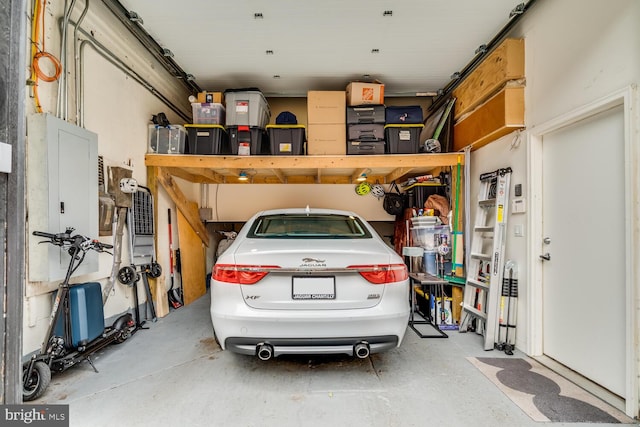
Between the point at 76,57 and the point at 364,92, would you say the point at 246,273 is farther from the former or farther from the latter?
the point at 364,92

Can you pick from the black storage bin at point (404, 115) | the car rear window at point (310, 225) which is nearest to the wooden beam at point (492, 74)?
the black storage bin at point (404, 115)

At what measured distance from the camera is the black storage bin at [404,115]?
13.0 feet

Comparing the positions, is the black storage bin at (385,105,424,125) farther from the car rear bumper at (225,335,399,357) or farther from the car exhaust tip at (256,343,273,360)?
the car exhaust tip at (256,343,273,360)

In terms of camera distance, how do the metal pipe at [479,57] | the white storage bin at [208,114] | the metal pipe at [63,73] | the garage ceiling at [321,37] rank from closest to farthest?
the metal pipe at [63,73] < the garage ceiling at [321,37] < the metal pipe at [479,57] < the white storage bin at [208,114]

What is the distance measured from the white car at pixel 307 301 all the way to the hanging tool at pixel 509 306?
1508 millimetres

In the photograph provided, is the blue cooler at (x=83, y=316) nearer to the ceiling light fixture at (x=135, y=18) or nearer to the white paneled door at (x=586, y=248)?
the ceiling light fixture at (x=135, y=18)

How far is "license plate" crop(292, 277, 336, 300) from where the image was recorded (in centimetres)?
197

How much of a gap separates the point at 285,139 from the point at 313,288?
2501 millimetres

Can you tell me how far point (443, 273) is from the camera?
3814 mm

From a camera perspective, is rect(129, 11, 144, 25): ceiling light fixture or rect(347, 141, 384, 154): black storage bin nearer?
rect(129, 11, 144, 25): ceiling light fixture

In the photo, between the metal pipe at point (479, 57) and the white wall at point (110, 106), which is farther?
the metal pipe at point (479, 57)

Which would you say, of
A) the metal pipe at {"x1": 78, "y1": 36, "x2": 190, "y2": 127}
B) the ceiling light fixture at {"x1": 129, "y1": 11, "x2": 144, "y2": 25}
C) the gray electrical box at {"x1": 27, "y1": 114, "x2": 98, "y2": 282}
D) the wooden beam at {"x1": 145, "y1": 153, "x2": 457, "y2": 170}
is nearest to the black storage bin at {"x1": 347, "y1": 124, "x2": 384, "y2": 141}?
the wooden beam at {"x1": 145, "y1": 153, "x2": 457, "y2": 170}

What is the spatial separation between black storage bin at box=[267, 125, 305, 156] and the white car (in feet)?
7.08

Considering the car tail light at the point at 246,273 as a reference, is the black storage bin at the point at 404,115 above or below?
above
